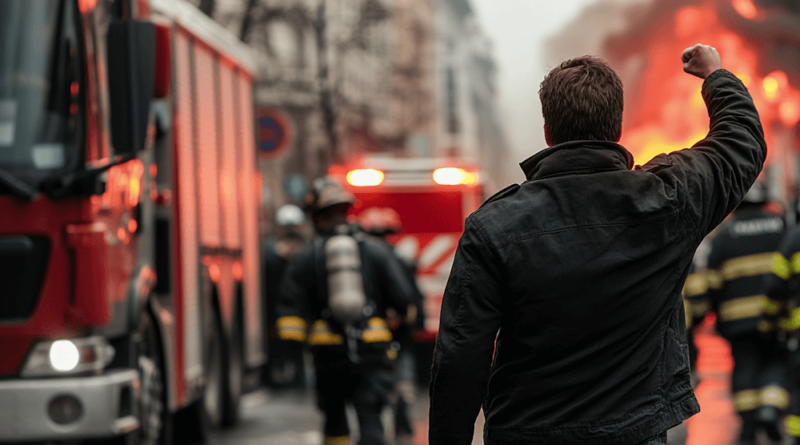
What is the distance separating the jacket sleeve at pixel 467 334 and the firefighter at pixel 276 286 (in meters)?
10.2

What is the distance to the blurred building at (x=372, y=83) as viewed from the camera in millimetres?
28250

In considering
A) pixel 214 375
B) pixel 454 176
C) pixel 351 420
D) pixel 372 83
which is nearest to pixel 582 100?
pixel 214 375

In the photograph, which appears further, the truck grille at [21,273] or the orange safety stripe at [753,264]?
the orange safety stripe at [753,264]

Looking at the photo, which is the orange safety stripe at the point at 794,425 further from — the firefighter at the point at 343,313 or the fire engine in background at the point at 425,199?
the fire engine in background at the point at 425,199

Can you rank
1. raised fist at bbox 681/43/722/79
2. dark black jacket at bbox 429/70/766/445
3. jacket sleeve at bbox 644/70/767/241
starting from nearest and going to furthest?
dark black jacket at bbox 429/70/766/445 → jacket sleeve at bbox 644/70/767/241 → raised fist at bbox 681/43/722/79

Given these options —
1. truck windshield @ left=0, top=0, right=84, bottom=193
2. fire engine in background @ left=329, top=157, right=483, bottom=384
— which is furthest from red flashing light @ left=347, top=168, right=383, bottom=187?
truck windshield @ left=0, top=0, right=84, bottom=193

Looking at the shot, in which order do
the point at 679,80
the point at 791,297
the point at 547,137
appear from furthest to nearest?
the point at 679,80 < the point at 791,297 < the point at 547,137

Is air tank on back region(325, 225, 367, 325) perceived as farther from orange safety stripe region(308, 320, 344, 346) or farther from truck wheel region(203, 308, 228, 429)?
truck wheel region(203, 308, 228, 429)

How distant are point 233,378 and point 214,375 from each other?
0.54 m

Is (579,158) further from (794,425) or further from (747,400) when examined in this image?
(747,400)

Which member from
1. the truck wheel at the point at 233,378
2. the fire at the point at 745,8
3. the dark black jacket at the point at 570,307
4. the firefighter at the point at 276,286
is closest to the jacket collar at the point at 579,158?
the dark black jacket at the point at 570,307

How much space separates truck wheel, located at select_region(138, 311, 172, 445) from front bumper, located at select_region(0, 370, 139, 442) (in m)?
0.56

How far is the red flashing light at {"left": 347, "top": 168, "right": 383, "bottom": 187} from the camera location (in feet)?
44.5

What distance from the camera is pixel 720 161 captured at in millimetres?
2914
